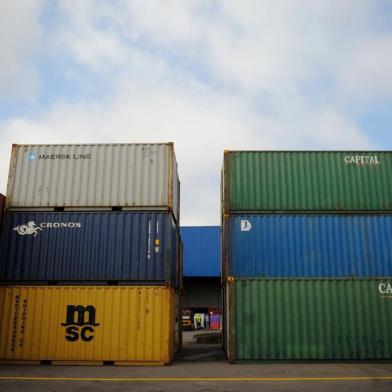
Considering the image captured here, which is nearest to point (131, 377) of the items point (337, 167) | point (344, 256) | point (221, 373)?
point (221, 373)

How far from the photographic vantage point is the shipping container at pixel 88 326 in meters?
13.7

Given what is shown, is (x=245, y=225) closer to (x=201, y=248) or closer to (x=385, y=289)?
(x=385, y=289)

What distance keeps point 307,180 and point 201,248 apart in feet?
84.9

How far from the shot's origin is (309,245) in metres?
15.3

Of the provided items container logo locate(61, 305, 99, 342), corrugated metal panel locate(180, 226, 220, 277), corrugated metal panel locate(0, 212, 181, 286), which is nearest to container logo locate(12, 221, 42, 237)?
corrugated metal panel locate(0, 212, 181, 286)

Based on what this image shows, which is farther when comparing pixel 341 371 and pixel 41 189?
pixel 41 189

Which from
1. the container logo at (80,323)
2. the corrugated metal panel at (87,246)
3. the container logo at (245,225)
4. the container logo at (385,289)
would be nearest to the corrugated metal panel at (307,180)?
the container logo at (245,225)

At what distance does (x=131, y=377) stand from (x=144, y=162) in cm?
772

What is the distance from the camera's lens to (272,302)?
14.5 m

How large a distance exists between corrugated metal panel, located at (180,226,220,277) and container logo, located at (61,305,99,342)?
2664 centimetres

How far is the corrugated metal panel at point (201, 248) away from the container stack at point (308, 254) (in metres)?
25.0

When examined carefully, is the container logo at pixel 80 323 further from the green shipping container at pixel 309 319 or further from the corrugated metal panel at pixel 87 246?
the green shipping container at pixel 309 319

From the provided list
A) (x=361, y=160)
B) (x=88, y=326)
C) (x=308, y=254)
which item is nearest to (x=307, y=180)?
(x=361, y=160)

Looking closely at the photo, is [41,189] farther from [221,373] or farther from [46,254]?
[221,373]
